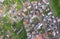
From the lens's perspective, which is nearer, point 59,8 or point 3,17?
point 59,8

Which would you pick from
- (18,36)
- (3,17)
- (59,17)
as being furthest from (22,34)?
(59,17)

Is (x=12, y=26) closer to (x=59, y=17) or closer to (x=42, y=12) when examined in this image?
(x=42, y=12)

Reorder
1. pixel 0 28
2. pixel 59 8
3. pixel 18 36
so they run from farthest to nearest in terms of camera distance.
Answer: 1. pixel 0 28
2. pixel 18 36
3. pixel 59 8

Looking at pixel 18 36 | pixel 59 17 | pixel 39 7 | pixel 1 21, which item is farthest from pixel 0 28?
pixel 59 17

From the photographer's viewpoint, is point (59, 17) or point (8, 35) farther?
point (8, 35)

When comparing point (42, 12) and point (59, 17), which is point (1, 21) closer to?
point (42, 12)

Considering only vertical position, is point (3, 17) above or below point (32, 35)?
above

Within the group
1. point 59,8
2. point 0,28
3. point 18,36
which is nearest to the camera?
point 59,8

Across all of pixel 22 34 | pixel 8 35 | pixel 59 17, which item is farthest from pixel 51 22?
pixel 8 35
